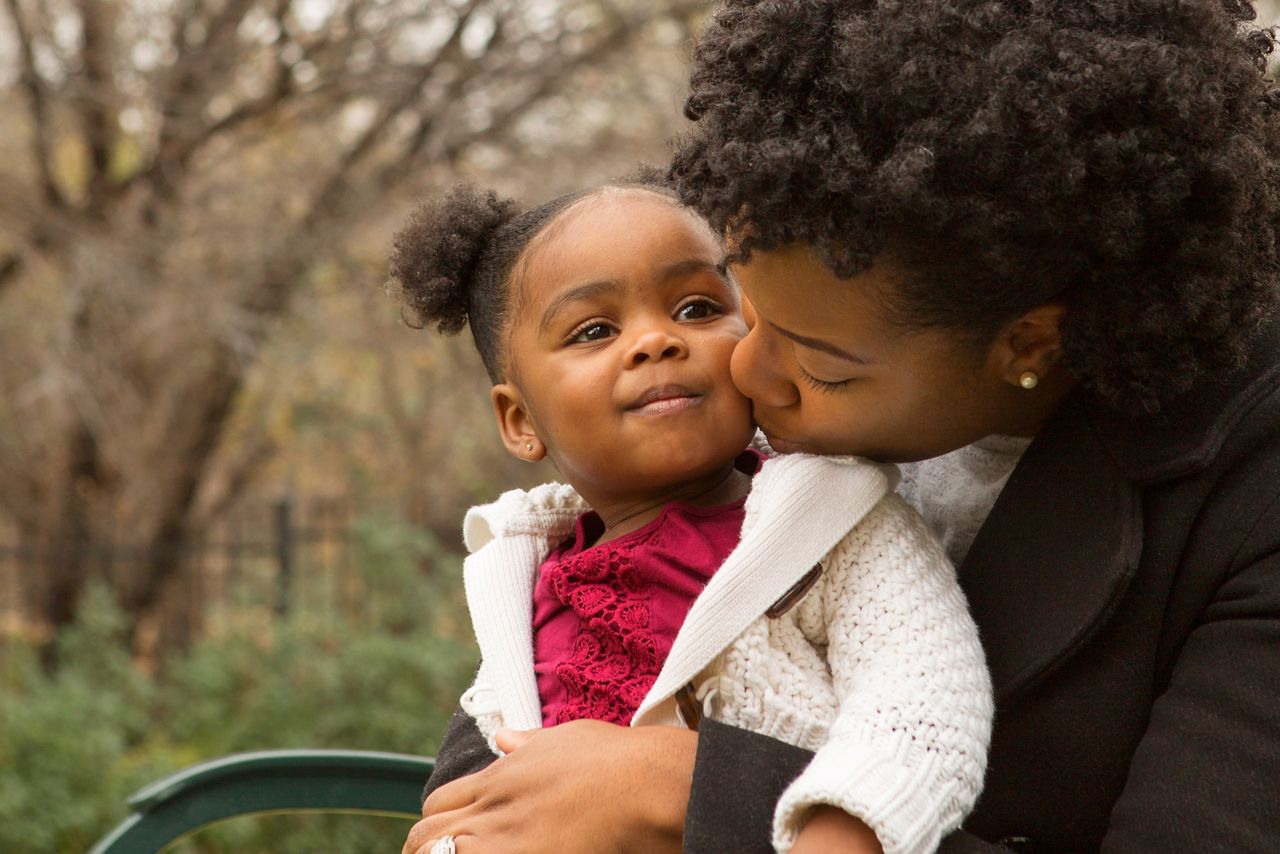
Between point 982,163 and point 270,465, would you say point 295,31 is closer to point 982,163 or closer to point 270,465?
point 270,465

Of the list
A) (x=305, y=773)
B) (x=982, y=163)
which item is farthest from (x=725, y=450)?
(x=305, y=773)

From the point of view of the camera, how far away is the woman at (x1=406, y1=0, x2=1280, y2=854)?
1.43 meters

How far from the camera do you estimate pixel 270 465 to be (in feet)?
33.0

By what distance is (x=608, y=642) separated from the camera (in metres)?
1.91

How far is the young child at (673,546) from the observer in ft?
5.08

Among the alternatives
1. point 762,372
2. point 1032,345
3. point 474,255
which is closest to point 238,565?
point 474,255

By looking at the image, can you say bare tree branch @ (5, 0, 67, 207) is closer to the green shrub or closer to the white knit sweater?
the green shrub

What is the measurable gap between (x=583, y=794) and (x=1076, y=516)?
26.7 inches

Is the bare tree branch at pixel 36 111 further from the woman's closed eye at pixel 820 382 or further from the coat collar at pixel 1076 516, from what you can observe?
the coat collar at pixel 1076 516

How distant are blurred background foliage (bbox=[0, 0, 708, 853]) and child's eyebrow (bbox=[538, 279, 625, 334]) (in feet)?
11.9

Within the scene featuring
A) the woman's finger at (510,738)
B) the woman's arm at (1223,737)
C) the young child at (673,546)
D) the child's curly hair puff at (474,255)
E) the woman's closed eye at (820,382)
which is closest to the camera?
the woman's arm at (1223,737)

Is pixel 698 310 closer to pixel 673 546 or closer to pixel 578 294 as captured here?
pixel 578 294

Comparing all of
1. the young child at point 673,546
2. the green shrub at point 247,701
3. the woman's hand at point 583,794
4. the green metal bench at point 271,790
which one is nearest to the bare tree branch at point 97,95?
the green shrub at point 247,701

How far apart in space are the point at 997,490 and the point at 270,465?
28.5 feet
